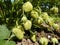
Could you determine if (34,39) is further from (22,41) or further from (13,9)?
(13,9)

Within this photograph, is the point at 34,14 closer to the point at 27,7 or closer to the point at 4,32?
the point at 27,7

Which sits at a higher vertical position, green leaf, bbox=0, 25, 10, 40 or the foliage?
the foliage

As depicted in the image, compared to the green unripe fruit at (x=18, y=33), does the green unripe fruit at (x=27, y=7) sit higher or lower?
higher

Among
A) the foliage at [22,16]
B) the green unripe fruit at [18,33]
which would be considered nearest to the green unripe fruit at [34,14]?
the foliage at [22,16]

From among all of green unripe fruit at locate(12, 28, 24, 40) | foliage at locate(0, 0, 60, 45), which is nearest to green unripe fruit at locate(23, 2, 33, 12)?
foliage at locate(0, 0, 60, 45)

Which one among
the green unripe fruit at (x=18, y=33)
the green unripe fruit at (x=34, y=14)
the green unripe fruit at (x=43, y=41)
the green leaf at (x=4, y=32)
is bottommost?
the green unripe fruit at (x=43, y=41)

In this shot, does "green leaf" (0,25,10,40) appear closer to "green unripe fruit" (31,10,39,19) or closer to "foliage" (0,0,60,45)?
"foliage" (0,0,60,45)

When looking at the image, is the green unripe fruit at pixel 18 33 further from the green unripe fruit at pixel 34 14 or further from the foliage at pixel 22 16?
the green unripe fruit at pixel 34 14

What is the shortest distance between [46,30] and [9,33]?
1.05 feet

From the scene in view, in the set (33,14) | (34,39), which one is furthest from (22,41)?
(33,14)

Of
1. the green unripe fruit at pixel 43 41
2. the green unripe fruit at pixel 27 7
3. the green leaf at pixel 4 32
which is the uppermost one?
the green unripe fruit at pixel 27 7

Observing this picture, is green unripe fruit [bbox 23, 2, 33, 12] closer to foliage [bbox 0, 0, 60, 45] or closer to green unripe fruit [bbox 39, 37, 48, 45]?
foliage [bbox 0, 0, 60, 45]

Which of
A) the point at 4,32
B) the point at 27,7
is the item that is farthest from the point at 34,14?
the point at 4,32

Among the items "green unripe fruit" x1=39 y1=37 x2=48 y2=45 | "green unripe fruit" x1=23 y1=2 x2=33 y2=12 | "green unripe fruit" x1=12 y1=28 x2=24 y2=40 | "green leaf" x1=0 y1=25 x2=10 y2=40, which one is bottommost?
"green unripe fruit" x1=39 y1=37 x2=48 y2=45
